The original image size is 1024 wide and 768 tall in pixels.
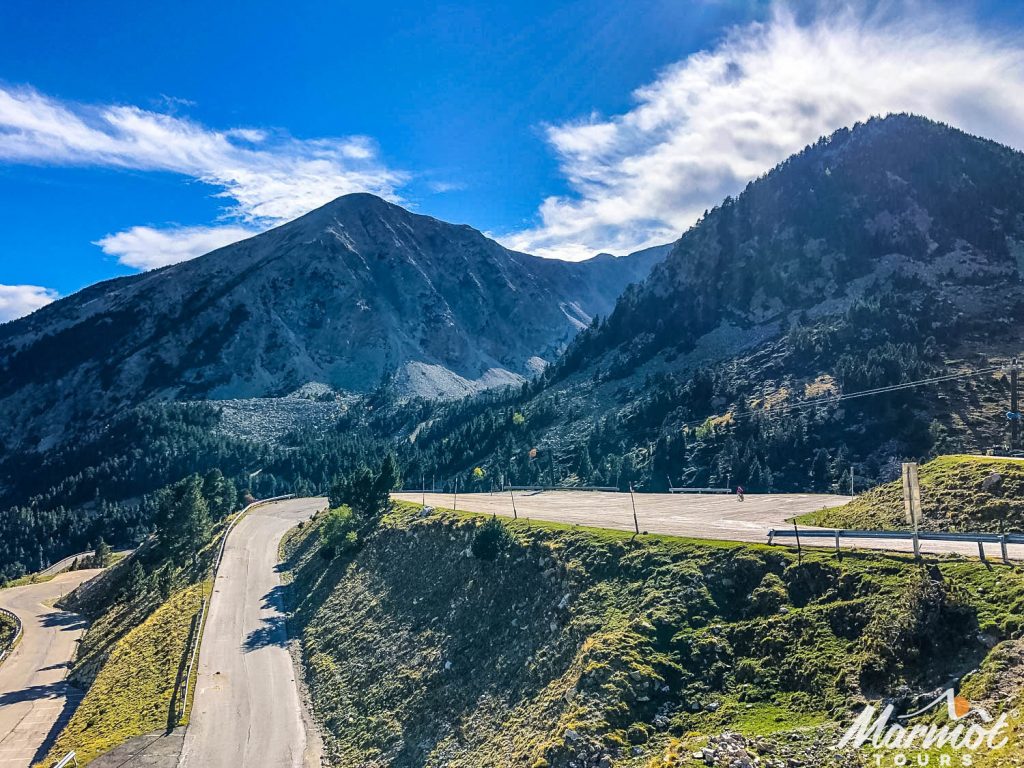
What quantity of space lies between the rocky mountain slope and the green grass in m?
67.1

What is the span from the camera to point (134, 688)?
4512cm

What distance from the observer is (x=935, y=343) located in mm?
110750

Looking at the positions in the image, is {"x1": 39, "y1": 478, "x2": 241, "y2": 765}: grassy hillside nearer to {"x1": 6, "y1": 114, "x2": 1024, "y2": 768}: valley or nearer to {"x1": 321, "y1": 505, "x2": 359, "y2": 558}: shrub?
{"x1": 6, "y1": 114, "x2": 1024, "y2": 768}: valley

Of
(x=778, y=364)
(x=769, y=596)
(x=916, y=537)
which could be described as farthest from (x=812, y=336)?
(x=769, y=596)

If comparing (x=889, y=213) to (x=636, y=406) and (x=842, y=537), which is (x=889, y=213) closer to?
(x=636, y=406)

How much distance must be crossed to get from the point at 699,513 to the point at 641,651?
2531 cm

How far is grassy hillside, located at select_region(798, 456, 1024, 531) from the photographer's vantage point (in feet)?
91.5

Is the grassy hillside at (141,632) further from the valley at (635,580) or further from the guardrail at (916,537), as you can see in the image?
the guardrail at (916,537)

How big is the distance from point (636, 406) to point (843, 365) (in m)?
42.7

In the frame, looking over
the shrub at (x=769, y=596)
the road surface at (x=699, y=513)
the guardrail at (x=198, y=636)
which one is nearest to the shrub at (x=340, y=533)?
the road surface at (x=699, y=513)

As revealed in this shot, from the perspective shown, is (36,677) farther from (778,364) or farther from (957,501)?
(778,364)

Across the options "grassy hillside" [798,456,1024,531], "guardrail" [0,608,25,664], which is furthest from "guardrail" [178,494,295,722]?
"grassy hillside" [798,456,1024,531]

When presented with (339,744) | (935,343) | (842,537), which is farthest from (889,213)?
(339,744)

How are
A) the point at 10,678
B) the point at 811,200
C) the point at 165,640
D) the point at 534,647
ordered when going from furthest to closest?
the point at 811,200 < the point at 10,678 < the point at 165,640 < the point at 534,647
